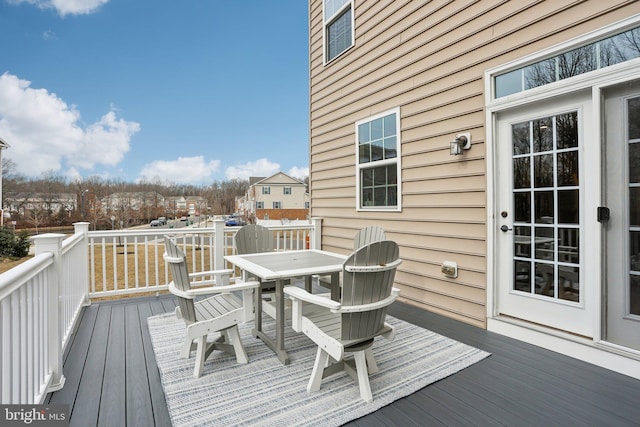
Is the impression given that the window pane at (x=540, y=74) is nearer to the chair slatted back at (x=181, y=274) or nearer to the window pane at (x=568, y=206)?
the window pane at (x=568, y=206)

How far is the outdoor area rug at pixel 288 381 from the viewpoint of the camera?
1849mm

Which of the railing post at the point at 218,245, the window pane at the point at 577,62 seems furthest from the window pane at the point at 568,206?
the railing post at the point at 218,245

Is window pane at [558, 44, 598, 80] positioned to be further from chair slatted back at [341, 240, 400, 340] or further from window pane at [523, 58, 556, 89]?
chair slatted back at [341, 240, 400, 340]

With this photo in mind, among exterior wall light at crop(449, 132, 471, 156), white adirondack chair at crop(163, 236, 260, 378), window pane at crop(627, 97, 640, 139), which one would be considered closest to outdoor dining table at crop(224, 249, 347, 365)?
white adirondack chair at crop(163, 236, 260, 378)

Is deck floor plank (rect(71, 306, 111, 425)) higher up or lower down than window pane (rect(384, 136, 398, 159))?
lower down

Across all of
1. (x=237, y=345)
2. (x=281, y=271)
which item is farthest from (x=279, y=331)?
(x=281, y=271)

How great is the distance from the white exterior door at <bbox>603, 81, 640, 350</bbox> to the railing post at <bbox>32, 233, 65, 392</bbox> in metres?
3.85

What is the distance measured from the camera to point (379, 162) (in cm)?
449

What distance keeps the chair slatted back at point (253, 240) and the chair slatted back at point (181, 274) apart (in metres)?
1.55

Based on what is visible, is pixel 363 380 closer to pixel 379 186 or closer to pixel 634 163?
pixel 634 163

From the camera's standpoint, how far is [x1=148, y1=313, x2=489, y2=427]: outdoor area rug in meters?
1.85

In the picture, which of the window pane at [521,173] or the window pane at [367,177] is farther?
the window pane at [367,177]

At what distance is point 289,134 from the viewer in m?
34.5

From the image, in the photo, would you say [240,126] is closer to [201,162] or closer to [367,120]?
[201,162]
